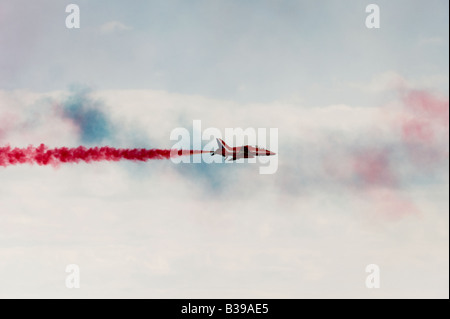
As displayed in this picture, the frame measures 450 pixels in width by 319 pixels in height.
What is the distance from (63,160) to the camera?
465ft

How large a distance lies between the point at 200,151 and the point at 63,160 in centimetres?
2564
